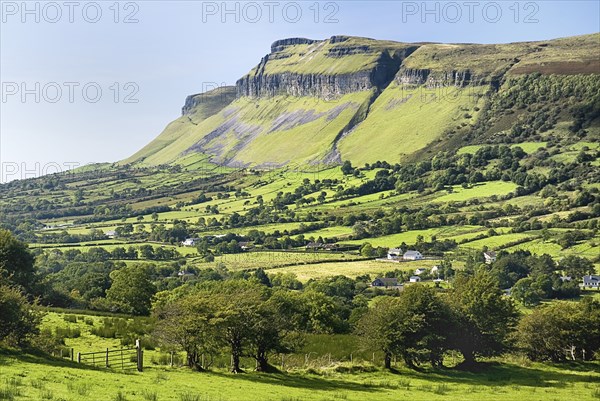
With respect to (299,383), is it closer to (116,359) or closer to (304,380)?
(304,380)

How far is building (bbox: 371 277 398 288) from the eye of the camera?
107688 millimetres

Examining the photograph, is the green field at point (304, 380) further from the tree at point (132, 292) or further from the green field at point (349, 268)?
Answer: the green field at point (349, 268)

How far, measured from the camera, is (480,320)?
54312mm

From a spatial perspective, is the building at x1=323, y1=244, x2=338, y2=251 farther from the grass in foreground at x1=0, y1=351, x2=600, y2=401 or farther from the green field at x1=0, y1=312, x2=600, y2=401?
the grass in foreground at x1=0, y1=351, x2=600, y2=401

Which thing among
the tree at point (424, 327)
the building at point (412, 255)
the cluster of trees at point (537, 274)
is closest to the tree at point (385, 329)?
the tree at point (424, 327)

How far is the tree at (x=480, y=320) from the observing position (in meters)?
51.8

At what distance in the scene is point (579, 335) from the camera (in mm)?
55875

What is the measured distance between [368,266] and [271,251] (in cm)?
2780

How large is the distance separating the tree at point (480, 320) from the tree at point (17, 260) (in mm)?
36126

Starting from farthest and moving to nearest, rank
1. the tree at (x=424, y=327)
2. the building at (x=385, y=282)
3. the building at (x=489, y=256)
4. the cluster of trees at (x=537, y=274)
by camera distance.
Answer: the building at (x=489, y=256), the building at (x=385, y=282), the cluster of trees at (x=537, y=274), the tree at (x=424, y=327)

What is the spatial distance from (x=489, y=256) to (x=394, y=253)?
19.9 metres

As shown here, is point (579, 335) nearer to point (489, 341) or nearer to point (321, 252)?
point (489, 341)

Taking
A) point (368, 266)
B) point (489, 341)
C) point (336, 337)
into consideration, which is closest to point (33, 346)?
point (336, 337)

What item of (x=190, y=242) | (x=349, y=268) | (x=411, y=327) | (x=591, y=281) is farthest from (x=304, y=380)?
(x=190, y=242)
